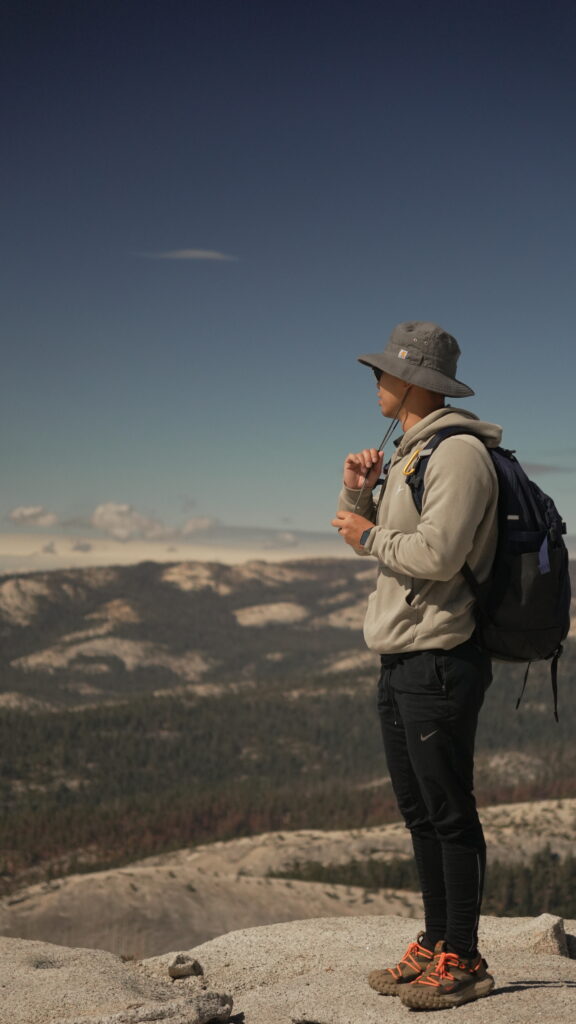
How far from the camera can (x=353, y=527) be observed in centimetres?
694

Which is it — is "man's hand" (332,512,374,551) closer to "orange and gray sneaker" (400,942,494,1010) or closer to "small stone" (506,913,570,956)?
"orange and gray sneaker" (400,942,494,1010)

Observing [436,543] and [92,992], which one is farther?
[92,992]

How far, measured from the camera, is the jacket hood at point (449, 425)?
671 centimetres

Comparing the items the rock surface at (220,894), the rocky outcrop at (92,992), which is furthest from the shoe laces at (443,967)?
the rock surface at (220,894)

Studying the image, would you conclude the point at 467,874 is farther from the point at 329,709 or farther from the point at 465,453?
the point at 329,709

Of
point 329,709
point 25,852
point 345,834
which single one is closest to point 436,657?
point 345,834

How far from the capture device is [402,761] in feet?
23.0

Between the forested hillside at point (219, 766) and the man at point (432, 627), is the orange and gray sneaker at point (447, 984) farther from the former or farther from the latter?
the forested hillside at point (219, 766)

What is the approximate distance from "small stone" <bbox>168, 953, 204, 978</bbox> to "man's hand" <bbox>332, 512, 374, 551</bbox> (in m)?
5.72

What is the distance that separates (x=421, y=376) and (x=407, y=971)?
449cm

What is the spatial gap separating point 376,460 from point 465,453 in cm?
96

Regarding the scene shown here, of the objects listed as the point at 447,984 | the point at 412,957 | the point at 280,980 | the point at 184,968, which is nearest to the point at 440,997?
the point at 447,984

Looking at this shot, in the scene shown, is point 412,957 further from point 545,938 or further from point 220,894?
point 220,894

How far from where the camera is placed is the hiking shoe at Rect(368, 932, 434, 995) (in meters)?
7.24
